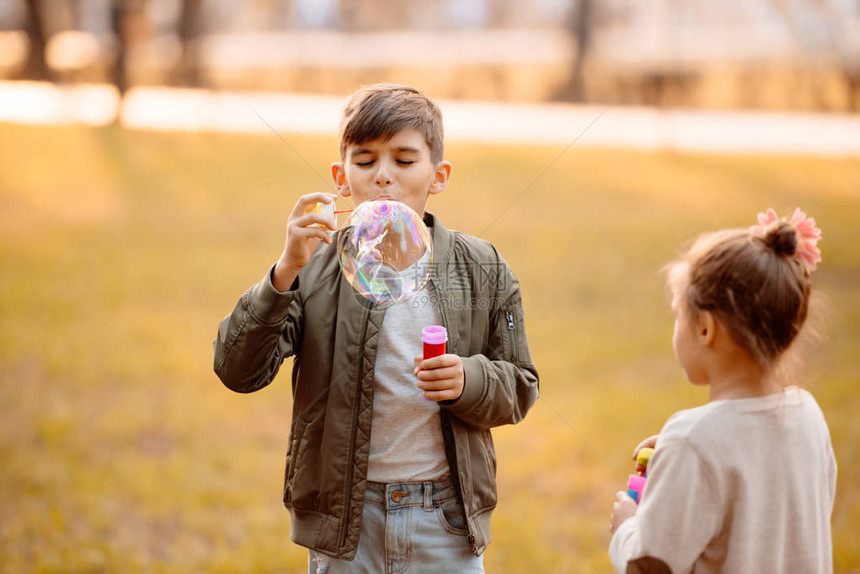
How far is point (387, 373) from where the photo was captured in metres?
1.95

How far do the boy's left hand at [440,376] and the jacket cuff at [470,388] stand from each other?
0.02 m

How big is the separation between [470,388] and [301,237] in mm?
458

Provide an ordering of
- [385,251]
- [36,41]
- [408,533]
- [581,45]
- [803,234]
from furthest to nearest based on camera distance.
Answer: [36,41] < [581,45] < [385,251] < [408,533] < [803,234]

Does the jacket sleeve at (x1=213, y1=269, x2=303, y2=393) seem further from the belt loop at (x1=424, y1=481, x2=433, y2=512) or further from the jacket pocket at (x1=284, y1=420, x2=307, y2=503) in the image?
the belt loop at (x1=424, y1=481, x2=433, y2=512)

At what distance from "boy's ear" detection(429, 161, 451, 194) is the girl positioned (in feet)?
2.16

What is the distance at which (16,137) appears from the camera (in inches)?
416

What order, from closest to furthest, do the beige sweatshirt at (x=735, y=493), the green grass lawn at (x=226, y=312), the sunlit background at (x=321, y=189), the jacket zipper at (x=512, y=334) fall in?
the beige sweatshirt at (x=735, y=493)
the jacket zipper at (x=512, y=334)
the green grass lawn at (x=226, y=312)
the sunlit background at (x=321, y=189)

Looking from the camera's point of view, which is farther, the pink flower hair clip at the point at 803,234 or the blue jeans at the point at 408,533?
the blue jeans at the point at 408,533

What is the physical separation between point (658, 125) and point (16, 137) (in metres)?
7.56

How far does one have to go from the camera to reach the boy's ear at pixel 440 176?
208 cm

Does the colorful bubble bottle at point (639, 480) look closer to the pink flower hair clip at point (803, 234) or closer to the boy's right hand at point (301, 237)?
the pink flower hair clip at point (803, 234)

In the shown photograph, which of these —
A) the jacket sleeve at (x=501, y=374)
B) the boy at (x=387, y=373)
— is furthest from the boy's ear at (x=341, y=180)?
the jacket sleeve at (x=501, y=374)

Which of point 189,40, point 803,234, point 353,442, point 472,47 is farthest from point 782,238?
point 189,40

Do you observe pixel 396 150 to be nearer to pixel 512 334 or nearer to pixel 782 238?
pixel 512 334
